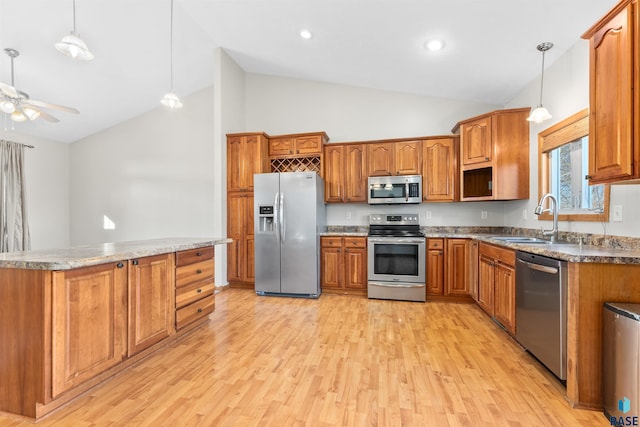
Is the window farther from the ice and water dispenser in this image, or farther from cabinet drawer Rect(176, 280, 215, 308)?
cabinet drawer Rect(176, 280, 215, 308)

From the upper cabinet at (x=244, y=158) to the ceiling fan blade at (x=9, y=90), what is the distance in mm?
2346

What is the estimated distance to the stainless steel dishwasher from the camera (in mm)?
1782

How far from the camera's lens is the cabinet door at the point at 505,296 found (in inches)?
96.4

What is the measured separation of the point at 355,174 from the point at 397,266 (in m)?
1.54

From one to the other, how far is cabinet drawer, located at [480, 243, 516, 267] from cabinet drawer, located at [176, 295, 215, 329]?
2922 millimetres

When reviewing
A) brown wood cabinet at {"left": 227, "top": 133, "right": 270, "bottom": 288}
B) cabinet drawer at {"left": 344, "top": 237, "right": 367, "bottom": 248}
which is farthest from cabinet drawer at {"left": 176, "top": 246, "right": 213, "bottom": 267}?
cabinet drawer at {"left": 344, "top": 237, "right": 367, "bottom": 248}

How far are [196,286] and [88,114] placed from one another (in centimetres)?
487

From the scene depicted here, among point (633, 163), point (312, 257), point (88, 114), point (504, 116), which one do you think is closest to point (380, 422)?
point (633, 163)

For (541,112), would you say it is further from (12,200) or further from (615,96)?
(12,200)

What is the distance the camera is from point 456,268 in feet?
12.1

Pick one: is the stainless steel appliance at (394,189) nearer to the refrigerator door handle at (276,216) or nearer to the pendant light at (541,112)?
the refrigerator door handle at (276,216)

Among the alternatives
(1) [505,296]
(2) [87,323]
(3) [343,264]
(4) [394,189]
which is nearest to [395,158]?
(4) [394,189]

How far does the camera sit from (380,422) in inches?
60.0

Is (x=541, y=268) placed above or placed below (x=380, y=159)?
below
